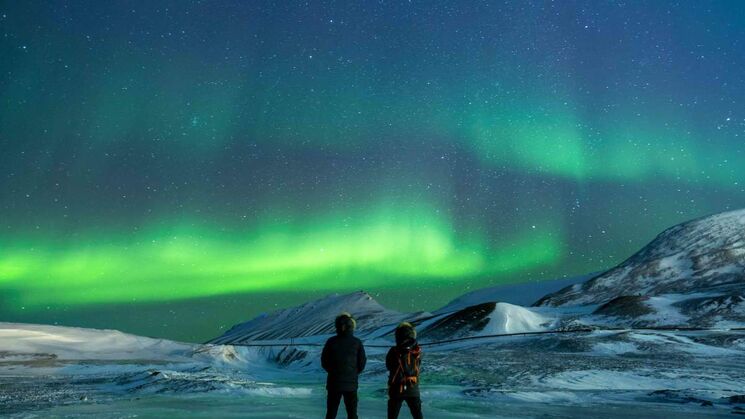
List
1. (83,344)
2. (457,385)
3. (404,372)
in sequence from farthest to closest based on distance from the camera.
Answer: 1. (83,344)
2. (457,385)
3. (404,372)

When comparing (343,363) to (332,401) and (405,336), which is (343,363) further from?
(405,336)

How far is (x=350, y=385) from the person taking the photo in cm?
1223

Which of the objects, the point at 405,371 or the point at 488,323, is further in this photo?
the point at 488,323

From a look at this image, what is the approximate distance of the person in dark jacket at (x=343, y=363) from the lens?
12.2m

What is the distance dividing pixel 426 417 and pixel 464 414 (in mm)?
1730

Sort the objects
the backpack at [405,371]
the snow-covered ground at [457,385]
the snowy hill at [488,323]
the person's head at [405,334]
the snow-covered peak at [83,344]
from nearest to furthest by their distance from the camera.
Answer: the backpack at [405,371] → the person's head at [405,334] → the snow-covered ground at [457,385] → the snow-covered peak at [83,344] → the snowy hill at [488,323]

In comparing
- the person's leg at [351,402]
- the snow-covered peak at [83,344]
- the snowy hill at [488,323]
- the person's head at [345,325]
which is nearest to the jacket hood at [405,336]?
the person's head at [345,325]

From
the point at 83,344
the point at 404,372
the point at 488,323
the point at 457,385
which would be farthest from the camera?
the point at 488,323

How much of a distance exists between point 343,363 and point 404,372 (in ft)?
3.38

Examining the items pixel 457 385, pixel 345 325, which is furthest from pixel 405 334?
pixel 457 385

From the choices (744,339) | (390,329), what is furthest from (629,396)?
(390,329)

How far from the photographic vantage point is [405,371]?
12.1 metres

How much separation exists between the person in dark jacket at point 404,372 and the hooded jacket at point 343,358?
0.54 metres

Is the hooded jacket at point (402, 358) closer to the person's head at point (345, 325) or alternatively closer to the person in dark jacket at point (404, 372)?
the person in dark jacket at point (404, 372)
